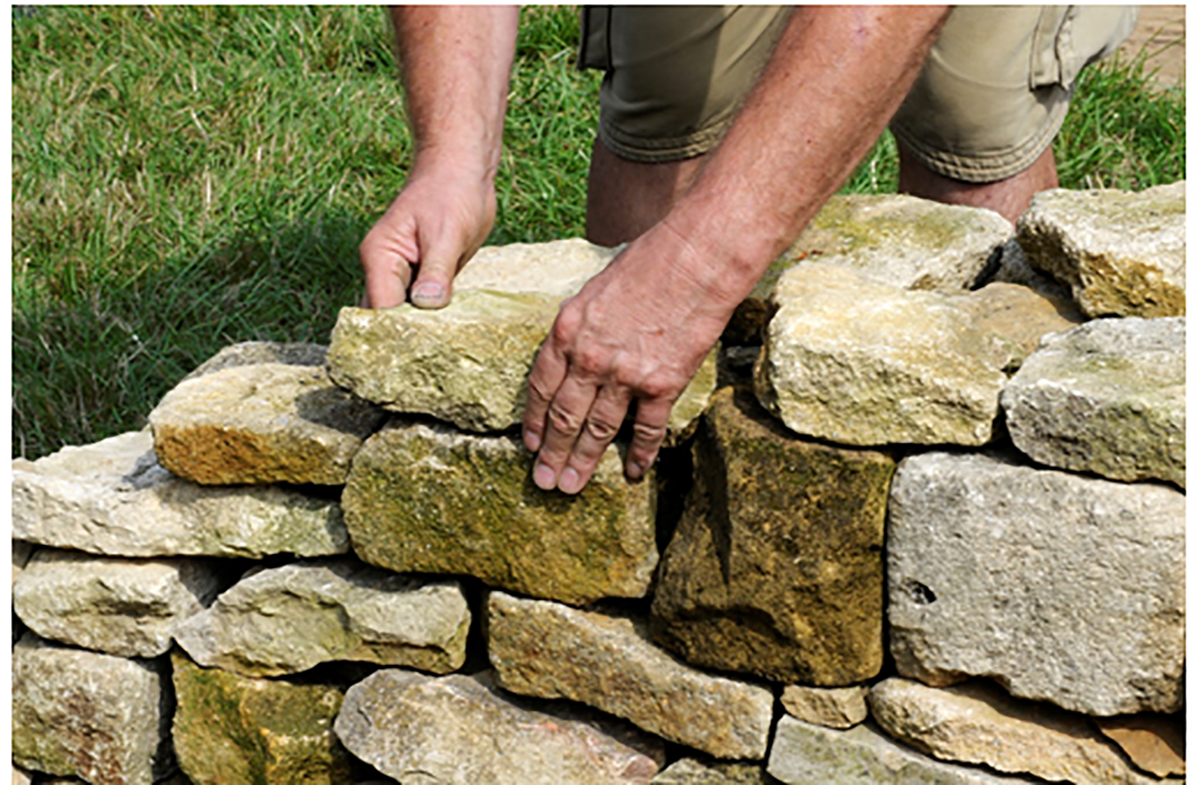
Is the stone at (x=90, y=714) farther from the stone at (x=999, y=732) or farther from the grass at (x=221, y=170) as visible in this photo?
the stone at (x=999, y=732)

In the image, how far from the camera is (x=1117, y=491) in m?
1.90

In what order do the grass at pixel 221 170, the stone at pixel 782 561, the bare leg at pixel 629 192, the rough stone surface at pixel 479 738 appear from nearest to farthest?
the stone at pixel 782 561 < the rough stone surface at pixel 479 738 < the bare leg at pixel 629 192 < the grass at pixel 221 170

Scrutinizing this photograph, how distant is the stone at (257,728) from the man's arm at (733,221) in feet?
2.59

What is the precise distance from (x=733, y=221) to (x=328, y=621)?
1010 millimetres

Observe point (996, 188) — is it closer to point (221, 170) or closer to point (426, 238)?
point (426, 238)

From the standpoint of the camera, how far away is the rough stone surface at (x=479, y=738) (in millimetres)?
2332

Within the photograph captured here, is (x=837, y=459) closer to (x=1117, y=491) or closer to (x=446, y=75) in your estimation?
(x=1117, y=491)

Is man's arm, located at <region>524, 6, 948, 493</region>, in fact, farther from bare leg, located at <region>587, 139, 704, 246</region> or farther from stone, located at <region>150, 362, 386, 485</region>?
bare leg, located at <region>587, 139, 704, 246</region>

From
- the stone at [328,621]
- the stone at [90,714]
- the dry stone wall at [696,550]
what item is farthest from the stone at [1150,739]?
the stone at [90,714]

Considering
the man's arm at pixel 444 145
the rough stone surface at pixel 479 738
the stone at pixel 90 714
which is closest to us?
the rough stone surface at pixel 479 738

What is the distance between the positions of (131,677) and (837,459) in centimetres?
140

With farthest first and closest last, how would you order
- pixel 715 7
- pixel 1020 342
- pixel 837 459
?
pixel 715 7 < pixel 1020 342 < pixel 837 459

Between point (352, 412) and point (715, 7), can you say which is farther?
point (715, 7)

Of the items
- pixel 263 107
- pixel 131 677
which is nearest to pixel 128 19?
pixel 263 107
